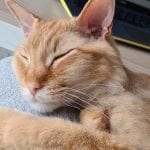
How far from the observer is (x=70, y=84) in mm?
949

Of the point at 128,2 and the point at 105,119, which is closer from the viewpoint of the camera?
the point at 105,119

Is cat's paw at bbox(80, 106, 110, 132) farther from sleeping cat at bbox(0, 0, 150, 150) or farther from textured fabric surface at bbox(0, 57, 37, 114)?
textured fabric surface at bbox(0, 57, 37, 114)

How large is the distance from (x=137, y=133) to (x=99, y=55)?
187mm

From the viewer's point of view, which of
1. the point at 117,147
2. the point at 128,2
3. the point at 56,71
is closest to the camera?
the point at 117,147

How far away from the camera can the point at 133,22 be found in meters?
1.83

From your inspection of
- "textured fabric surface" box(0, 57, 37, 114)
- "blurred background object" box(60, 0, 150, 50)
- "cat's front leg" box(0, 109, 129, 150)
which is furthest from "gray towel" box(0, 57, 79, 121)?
"blurred background object" box(60, 0, 150, 50)

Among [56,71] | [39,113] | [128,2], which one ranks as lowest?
[128,2]

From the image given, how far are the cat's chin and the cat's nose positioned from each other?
0.04 metres

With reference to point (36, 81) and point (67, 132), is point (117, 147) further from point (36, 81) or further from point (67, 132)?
point (36, 81)

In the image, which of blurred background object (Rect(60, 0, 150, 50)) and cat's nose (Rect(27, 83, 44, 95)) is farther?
blurred background object (Rect(60, 0, 150, 50))

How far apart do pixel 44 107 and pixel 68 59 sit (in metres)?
0.12

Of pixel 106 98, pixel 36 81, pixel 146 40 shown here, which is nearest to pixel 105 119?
pixel 106 98

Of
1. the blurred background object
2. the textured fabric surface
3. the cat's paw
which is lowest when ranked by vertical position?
the blurred background object

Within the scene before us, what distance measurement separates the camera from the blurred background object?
1.83 meters
